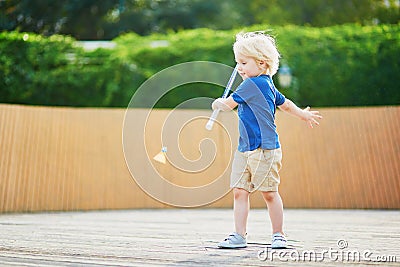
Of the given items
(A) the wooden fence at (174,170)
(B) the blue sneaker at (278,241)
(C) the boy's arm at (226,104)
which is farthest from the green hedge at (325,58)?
(B) the blue sneaker at (278,241)

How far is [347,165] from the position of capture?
23.6ft

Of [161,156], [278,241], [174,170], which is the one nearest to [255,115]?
[278,241]

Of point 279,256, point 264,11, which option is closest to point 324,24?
point 264,11

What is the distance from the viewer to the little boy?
325cm

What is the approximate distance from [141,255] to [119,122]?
4389 mm

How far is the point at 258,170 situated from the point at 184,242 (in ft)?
2.08

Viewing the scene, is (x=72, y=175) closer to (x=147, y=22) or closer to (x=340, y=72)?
(x=340, y=72)

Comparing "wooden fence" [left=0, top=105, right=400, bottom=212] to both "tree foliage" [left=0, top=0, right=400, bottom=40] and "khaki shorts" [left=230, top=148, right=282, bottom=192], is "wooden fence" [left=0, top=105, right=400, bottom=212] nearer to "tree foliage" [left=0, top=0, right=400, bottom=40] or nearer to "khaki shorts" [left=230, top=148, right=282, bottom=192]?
"khaki shorts" [left=230, top=148, right=282, bottom=192]

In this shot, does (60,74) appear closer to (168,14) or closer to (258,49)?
(258,49)

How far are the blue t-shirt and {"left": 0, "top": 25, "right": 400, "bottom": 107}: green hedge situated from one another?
15.6ft

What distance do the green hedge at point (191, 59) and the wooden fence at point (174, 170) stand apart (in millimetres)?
830

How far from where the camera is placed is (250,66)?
11.0 ft

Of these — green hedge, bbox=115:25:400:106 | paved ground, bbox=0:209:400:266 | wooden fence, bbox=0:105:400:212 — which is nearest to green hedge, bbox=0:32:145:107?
green hedge, bbox=115:25:400:106

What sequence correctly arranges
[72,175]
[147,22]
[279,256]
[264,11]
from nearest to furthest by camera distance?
[279,256]
[72,175]
[147,22]
[264,11]
